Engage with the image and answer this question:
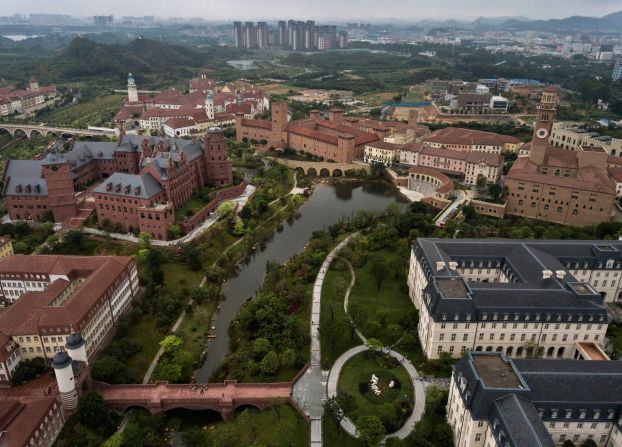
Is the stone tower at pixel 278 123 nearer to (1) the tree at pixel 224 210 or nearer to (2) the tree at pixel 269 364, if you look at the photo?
(1) the tree at pixel 224 210

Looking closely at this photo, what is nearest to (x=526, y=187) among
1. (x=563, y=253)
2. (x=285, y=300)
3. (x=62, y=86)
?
(x=563, y=253)

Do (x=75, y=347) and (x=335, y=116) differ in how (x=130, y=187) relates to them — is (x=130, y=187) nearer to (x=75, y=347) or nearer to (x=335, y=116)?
(x=75, y=347)

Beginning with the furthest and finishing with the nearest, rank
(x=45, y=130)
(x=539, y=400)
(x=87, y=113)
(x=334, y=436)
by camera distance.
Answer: (x=87, y=113) → (x=45, y=130) → (x=334, y=436) → (x=539, y=400)

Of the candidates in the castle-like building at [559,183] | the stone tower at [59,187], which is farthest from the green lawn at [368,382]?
the stone tower at [59,187]

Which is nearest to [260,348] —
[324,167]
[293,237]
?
[293,237]

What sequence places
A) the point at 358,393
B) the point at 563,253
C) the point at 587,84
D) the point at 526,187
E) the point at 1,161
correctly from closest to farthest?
the point at 358,393 < the point at 563,253 < the point at 526,187 < the point at 1,161 < the point at 587,84

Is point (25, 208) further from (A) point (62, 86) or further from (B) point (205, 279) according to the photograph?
(A) point (62, 86)

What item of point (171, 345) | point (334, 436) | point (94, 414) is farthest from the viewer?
point (171, 345)
